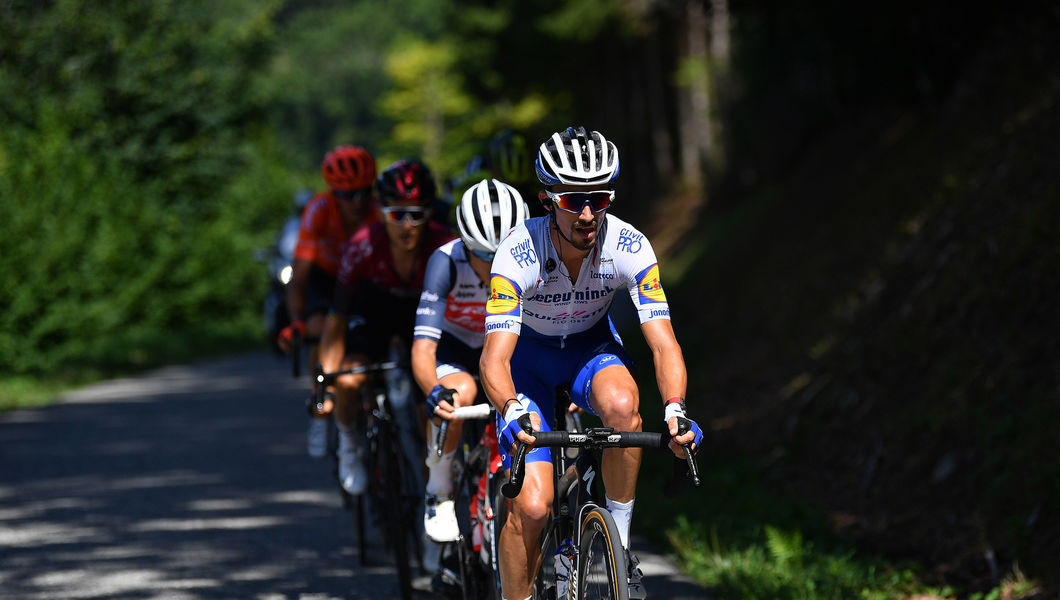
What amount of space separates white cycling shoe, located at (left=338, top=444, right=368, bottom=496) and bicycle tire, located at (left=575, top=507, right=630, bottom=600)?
298 centimetres

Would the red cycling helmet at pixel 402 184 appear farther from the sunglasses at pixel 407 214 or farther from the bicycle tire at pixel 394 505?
the bicycle tire at pixel 394 505

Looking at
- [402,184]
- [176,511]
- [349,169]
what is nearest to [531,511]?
[402,184]

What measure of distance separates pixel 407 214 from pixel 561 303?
1.98 meters

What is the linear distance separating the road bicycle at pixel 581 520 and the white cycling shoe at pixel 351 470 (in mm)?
2619

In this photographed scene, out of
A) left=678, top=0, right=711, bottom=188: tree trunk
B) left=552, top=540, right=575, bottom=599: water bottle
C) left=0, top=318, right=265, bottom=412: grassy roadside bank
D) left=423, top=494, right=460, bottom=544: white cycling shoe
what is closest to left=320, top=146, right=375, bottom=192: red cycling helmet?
left=423, top=494, right=460, bottom=544: white cycling shoe

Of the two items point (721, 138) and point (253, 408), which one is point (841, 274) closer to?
point (253, 408)

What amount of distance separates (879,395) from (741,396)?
10.4 feet

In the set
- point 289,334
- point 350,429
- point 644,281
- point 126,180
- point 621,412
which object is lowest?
point 350,429

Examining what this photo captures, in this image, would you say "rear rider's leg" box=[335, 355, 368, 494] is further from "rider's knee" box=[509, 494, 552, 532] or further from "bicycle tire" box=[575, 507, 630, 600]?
"bicycle tire" box=[575, 507, 630, 600]

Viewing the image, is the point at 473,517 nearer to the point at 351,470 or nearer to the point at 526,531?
the point at 526,531

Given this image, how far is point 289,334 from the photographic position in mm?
8094

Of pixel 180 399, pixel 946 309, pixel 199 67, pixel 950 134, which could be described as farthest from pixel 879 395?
pixel 199 67

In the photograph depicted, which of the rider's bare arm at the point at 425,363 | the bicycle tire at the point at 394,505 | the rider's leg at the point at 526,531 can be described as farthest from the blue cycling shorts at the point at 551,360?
the bicycle tire at the point at 394,505

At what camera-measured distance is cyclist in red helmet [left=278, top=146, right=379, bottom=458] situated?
8.10 m
